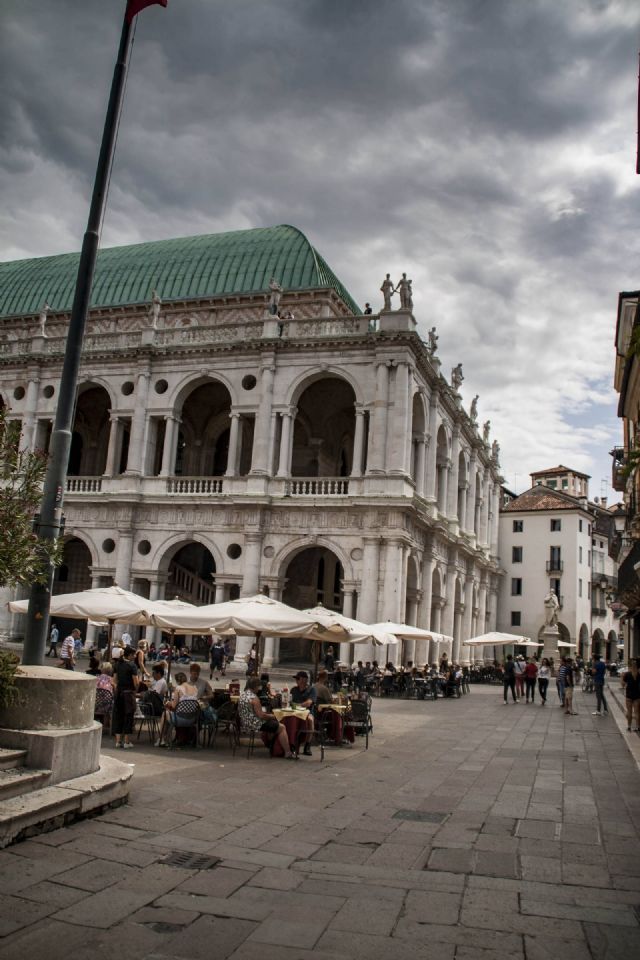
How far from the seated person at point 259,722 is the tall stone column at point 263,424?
20.7 meters

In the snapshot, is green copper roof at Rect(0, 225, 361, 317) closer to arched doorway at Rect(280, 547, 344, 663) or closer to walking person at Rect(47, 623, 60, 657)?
arched doorway at Rect(280, 547, 344, 663)

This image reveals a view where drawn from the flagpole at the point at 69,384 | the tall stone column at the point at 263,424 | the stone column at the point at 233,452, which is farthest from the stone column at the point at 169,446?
the flagpole at the point at 69,384

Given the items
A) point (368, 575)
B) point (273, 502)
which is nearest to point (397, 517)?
point (368, 575)

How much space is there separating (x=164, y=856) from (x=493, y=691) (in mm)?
30177

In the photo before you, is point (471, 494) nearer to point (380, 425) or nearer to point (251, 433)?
point (251, 433)

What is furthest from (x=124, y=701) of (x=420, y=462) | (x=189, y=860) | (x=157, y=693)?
(x=420, y=462)

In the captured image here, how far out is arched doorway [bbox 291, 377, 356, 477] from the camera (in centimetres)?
3878

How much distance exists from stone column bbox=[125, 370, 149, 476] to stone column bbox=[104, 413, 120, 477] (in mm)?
710

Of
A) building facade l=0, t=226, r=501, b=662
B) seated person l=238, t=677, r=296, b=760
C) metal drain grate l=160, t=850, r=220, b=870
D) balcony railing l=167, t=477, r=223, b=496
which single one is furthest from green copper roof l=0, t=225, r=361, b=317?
metal drain grate l=160, t=850, r=220, b=870

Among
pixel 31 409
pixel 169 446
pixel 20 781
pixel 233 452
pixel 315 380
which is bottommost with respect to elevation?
pixel 20 781

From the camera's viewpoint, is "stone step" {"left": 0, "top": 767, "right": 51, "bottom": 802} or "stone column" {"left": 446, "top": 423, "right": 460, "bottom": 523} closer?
"stone step" {"left": 0, "top": 767, "right": 51, "bottom": 802}

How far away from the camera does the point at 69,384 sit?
1009cm

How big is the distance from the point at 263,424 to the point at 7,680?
87.2ft

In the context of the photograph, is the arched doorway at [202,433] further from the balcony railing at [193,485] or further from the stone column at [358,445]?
the stone column at [358,445]
